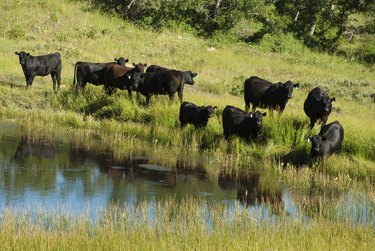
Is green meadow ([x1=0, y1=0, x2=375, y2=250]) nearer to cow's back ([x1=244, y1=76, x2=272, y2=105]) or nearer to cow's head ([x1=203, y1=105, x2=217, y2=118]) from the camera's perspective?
cow's head ([x1=203, y1=105, x2=217, y2=118])

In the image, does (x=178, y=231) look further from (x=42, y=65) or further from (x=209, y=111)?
(x=42, y=65)

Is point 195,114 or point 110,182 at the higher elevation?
point 195,114

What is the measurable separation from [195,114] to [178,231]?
9174mm

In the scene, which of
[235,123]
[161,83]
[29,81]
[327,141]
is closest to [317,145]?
[327,141]

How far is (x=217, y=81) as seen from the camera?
27766mm

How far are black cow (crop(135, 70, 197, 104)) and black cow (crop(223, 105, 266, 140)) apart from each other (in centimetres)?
422

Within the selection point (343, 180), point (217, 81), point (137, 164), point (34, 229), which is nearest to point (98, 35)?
point (217, 81)


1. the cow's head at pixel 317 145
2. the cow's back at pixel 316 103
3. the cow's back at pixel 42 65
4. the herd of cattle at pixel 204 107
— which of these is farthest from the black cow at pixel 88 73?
the cow's head at pixel 317 145

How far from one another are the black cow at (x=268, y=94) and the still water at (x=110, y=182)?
4.29 meters

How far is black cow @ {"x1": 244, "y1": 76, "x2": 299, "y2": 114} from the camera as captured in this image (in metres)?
19.4

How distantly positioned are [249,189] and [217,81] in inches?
569

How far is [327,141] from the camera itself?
49.8ft

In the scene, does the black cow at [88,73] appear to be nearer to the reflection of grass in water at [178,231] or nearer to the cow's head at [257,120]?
the cow's head at [257,120]

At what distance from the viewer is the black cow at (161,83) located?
21.3 metres
